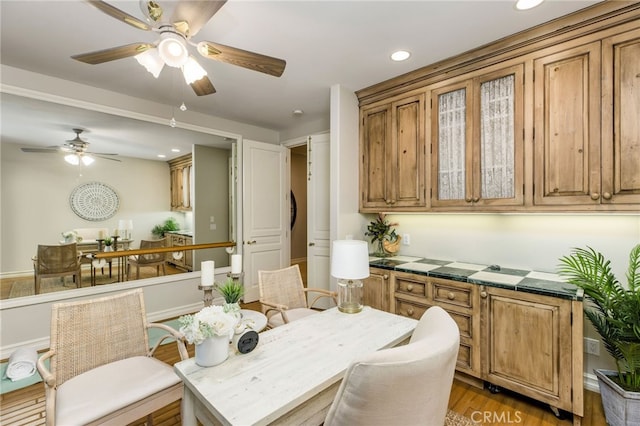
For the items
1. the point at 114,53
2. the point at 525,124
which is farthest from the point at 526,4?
the point at 114,53

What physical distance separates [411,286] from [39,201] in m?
5.26

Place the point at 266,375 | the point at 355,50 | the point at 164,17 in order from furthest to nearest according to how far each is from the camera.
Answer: the point at 355,50 < the point at 164,17 < the point at 266,375

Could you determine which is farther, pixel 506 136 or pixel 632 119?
pixel 506 136

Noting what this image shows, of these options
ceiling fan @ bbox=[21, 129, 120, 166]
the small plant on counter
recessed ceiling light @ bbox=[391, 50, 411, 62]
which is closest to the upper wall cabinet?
recessed ceiling light @ bbox=[391, 50, 411, 62]

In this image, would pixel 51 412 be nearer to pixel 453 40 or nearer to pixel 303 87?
pixel 303 87

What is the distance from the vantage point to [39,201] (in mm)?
4051

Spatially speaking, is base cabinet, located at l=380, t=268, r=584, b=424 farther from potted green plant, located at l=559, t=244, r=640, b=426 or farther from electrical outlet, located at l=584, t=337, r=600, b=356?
electrical outlet, located at l=584, t=337, r=600, b=356

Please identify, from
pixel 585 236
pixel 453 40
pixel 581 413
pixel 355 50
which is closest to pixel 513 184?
pixel 585 236

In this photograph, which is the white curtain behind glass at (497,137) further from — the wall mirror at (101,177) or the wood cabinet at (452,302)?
the wall mirror at (101,177)

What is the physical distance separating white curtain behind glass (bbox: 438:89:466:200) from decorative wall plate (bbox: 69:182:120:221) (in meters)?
5.12

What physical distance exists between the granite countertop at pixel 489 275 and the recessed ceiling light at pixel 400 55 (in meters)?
1.87

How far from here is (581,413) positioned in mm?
1683

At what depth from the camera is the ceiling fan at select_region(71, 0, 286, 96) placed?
1424 millimetres

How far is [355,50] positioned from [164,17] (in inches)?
56.0
